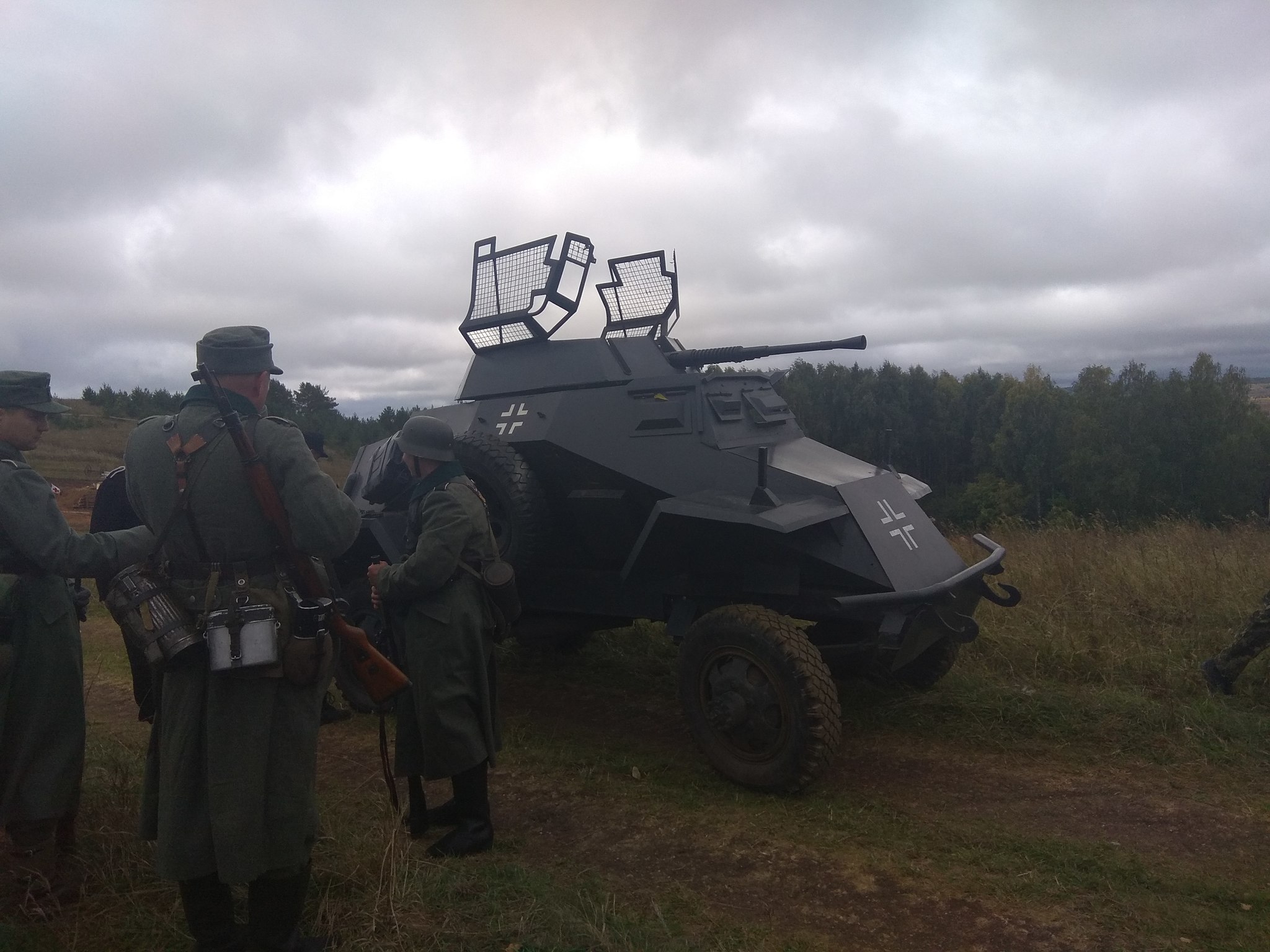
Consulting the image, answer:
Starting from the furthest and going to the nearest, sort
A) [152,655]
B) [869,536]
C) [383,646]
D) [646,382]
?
[383,646]
[646,382]
[869,536]
[152,655]

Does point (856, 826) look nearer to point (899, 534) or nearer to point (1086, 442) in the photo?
point (899, 534)

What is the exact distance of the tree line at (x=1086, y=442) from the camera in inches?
1439

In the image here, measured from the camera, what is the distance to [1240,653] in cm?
540

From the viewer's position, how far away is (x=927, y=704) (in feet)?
18.1

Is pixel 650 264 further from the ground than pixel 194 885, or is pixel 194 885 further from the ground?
pixel 650 264

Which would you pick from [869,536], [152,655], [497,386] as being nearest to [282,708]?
[152,655]

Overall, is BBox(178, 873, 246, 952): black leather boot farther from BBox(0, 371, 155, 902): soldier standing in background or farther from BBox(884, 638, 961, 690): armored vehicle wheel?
BBox(884, 638, 961, 690): armored vehicle wheel

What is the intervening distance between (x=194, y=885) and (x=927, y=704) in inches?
163

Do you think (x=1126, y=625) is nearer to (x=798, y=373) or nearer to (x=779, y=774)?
(x=779, y=774)

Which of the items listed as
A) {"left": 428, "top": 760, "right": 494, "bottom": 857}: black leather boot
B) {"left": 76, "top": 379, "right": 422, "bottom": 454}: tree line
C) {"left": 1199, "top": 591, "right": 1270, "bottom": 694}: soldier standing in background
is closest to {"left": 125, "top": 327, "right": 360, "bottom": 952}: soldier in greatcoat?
{"left": 428, "top": 760, "right": 494, "bottom": 857}: black leather boot

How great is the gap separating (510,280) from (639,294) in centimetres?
112

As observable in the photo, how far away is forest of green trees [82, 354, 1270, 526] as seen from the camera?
117 feet

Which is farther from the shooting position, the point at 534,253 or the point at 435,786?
the point at 534,253

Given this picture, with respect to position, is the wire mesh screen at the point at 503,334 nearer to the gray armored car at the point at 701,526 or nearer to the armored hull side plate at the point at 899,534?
the gray armored car at the point at 701,526
